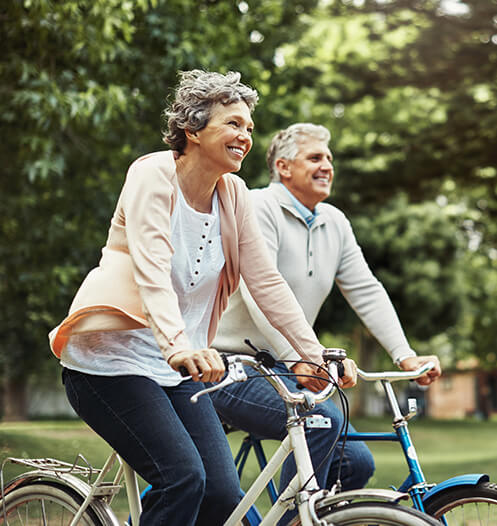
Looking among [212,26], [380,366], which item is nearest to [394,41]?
[212,26]

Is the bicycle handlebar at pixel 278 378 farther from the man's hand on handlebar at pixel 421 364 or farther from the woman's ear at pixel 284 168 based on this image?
the woman's ear at pixel 284 168

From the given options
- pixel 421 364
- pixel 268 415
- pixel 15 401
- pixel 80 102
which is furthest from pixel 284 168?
pixel 15 401

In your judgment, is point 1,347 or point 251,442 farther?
point 1,347

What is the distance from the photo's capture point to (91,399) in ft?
9.30

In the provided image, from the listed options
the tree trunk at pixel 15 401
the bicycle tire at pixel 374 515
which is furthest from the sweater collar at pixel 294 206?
the tree trunk at pixel 15 401

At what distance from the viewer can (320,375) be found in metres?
2.93

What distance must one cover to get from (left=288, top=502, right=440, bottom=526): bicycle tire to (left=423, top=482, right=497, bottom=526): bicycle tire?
0.90 m

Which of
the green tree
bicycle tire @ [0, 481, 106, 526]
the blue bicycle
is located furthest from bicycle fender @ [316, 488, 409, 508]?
the green tree

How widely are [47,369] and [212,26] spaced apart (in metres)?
21.9

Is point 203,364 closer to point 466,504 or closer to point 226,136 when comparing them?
point 226,136

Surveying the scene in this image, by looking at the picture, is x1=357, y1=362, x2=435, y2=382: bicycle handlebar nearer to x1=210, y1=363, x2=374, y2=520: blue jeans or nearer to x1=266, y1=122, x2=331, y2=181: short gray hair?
x1=210, y1=363, x2=374, y2=520: blue jeans

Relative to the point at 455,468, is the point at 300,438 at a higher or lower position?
higher

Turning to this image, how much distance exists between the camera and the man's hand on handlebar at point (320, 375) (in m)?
2.83

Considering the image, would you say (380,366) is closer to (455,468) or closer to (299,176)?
(455,468)
